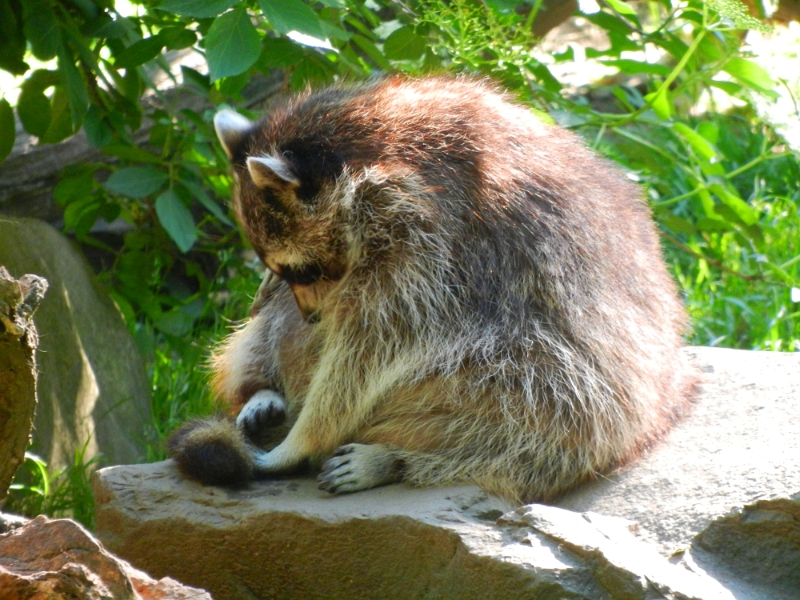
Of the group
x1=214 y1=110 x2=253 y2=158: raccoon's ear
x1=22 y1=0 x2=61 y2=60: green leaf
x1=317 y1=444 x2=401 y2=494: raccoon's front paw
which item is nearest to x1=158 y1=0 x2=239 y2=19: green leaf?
x1=214 y1=110 x2=253 y2=158: raccoon's ear

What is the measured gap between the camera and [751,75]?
457cm

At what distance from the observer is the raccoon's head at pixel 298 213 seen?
359cm

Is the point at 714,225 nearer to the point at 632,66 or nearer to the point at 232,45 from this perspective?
the point at 632,66

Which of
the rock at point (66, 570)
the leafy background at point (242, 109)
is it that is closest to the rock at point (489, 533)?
the rock at point (66, 570)

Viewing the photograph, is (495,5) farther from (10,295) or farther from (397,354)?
(10,295)

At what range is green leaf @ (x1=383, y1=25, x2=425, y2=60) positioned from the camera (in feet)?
14.9

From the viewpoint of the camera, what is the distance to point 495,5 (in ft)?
12.9

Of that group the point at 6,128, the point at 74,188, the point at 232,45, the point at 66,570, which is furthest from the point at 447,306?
the point at 74,188

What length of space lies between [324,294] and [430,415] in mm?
674

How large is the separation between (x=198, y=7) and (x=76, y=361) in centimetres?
229

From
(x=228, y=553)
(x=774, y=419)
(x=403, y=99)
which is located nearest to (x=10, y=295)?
(x=228, y=553)

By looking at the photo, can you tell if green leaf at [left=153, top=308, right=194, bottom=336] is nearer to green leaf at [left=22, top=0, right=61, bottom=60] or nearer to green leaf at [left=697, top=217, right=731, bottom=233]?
green leaf at [left=22, top=0, right=61, bottom=60]

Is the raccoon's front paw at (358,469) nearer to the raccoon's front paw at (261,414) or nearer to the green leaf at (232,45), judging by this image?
the raccoon's front paw at (261,414)

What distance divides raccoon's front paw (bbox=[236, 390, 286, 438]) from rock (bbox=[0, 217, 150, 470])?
1.28m
